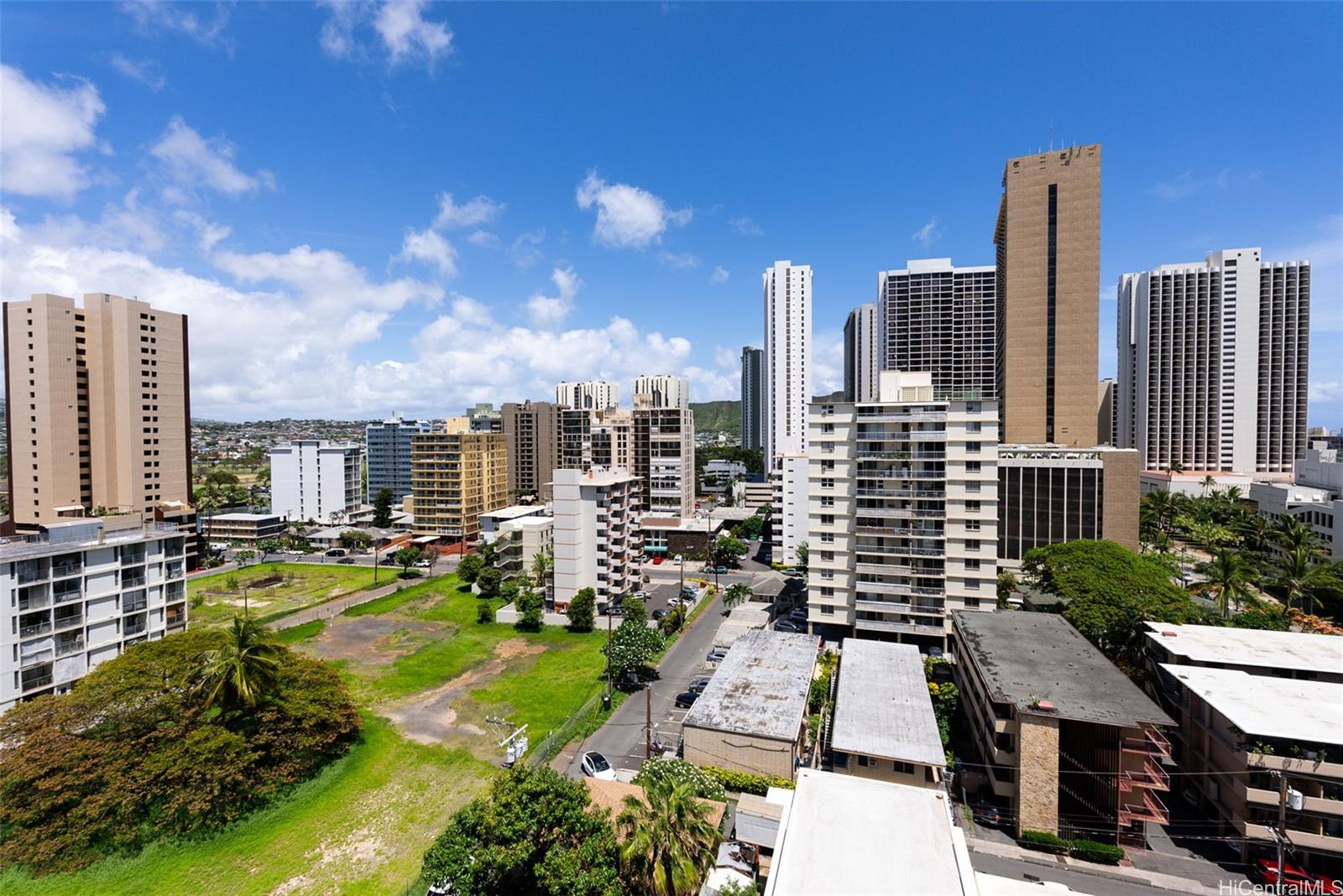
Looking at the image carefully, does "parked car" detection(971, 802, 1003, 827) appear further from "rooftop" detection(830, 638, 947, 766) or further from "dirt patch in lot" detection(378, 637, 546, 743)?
"dirt patch in lot" detection(378, 637, 546, 743)

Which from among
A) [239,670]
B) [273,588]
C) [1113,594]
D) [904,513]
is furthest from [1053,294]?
[273,588]

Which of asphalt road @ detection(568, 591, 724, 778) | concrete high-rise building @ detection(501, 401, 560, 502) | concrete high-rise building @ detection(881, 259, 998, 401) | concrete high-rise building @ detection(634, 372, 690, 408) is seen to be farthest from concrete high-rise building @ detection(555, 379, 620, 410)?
asphalt road @ detection(568, 591, 724, 778)

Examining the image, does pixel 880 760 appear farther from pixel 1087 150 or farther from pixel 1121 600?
pixel 1087 150

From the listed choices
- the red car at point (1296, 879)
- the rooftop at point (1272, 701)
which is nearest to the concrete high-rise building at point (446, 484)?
the rooftop at point (1272, 701)

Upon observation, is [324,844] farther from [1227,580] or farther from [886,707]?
[1227,580]

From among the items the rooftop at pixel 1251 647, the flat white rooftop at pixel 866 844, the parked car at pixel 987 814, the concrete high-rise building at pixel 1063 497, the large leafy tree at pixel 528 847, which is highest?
the concrete high-rise building at pixel 1063 497

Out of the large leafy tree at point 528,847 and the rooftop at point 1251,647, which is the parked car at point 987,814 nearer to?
the rooftop at point 1251,647
